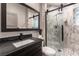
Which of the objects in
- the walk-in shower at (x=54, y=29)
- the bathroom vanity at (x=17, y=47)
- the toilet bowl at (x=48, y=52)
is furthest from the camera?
the walk-in shower at (x=54, y=29)

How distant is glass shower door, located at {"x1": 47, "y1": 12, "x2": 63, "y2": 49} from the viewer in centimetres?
149

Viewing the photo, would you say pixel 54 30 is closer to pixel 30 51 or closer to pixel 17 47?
pixel 30 51

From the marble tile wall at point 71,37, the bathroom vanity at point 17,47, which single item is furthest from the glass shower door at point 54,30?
the bathroom vanity at point 17,47

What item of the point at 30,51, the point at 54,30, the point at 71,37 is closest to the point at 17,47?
the point at 30,51

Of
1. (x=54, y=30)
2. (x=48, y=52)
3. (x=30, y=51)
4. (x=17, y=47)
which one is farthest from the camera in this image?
(x=54, y=30)

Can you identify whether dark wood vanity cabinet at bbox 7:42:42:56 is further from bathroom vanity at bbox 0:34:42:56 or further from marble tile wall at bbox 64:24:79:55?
marble tile wall at bbox 64:24:79:55

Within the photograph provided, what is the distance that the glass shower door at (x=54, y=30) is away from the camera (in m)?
1.49

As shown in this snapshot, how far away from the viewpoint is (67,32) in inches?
58.1

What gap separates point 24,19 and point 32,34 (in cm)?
38

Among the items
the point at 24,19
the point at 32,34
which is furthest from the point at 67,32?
the point at 24,19

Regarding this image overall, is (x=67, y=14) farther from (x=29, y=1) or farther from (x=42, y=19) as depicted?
(x=29, y=1)

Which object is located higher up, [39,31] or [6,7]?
[6,7]

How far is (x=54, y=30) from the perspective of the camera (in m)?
1.53

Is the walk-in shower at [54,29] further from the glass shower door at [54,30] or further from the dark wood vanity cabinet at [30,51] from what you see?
the dark wood vanity cabinet at [30,51]
